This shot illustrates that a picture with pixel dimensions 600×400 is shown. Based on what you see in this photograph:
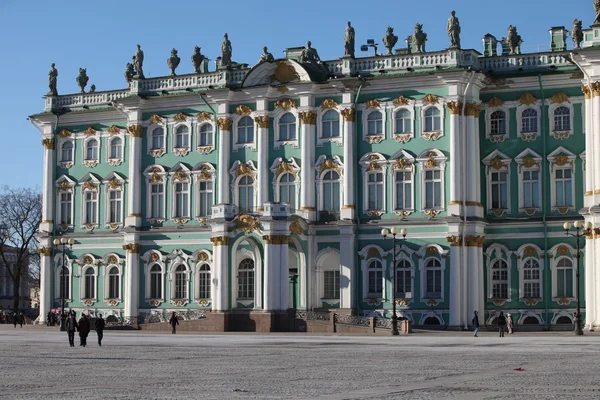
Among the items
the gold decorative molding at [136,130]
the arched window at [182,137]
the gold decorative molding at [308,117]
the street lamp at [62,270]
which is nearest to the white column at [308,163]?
the gold decorative molding at [308,117]

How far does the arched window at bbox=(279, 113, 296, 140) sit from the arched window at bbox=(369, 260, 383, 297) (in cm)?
911

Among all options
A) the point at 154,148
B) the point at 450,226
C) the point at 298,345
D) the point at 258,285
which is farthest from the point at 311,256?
the point at 298,345

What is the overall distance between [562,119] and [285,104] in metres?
16.2

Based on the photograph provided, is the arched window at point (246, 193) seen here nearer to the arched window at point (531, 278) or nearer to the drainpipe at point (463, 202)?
the drainpipe at point (463, 202)

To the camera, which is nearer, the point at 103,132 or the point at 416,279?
Answer: the point at 416,279

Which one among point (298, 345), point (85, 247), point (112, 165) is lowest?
point (298, 345)

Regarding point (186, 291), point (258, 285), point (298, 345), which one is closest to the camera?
point (298, 345)

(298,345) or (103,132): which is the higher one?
(103,132)

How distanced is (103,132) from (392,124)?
20.3 meters

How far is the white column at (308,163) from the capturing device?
6744 centimetres

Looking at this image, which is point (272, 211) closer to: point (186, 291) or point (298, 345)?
point (186, 291)

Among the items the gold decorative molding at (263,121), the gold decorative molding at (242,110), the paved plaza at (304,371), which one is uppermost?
the gold decorative molding at (242,110)

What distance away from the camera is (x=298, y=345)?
45312mm

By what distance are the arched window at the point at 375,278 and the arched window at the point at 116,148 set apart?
1896 cm
